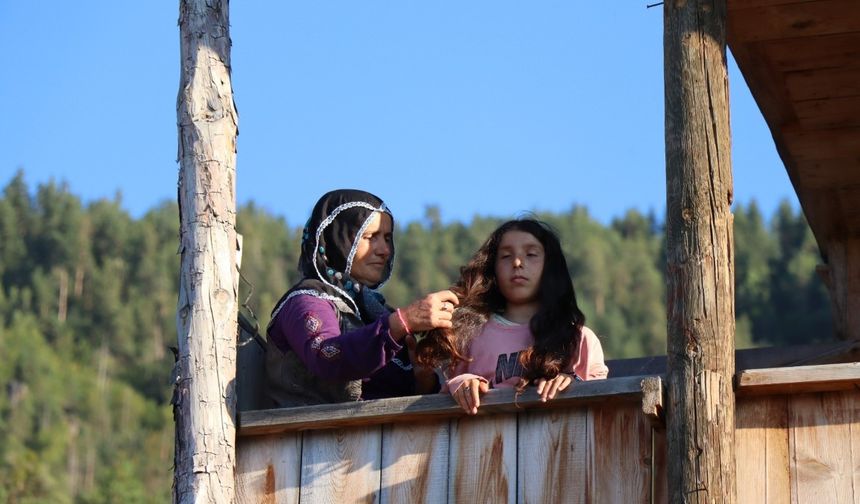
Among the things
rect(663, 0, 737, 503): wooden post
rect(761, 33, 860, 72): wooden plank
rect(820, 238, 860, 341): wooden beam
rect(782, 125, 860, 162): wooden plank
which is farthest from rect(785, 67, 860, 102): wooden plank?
rect(820, 238, 860, 341): wooden beam

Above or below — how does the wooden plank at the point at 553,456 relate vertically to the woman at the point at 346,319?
below

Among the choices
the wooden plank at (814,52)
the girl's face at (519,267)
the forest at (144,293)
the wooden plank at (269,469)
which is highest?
the forest at (144,293)

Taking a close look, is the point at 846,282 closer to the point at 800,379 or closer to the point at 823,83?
the point at 823,83

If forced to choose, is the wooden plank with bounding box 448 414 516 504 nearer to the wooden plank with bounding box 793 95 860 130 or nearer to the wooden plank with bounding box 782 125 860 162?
the wooden plank with bounding box 793 95 860 130

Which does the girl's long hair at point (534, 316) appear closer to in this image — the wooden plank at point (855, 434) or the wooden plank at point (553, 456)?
→ the wooden plank at point (553, 456)

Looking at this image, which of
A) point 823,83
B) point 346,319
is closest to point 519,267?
point 346,319

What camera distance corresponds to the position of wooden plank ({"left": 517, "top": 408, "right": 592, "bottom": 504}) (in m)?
5.48

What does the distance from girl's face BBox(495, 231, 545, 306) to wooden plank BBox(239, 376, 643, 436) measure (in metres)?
0.68

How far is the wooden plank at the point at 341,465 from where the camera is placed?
18.8 ft

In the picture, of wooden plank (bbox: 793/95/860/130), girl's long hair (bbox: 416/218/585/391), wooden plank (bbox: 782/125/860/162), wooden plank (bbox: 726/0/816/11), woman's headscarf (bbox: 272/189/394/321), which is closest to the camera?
girl's long hair (bbox: 416/218/585/391)

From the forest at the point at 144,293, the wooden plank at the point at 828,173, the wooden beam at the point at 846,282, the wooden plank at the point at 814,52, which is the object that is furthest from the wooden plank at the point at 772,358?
the forest at the point at 144,293

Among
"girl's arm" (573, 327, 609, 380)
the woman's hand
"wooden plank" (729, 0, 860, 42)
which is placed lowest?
"girl's arm" (573, 327, 609, 380)

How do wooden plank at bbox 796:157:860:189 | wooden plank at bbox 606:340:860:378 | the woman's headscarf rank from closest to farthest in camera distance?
the woman's headscarf → wooden plank at bbox 796:157:860:189 → wooden plank at bbox 606:340:860:378

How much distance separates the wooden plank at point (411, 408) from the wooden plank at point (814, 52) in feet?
5.71
